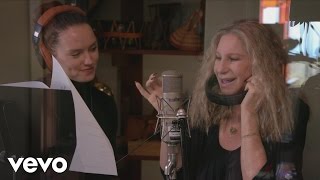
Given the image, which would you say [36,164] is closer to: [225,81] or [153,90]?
[153,90]

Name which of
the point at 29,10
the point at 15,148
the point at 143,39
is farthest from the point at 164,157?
the point at 29,10

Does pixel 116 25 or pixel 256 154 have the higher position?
pixel 116 25

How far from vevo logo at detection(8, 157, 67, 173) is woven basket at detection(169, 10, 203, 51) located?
1.71ft

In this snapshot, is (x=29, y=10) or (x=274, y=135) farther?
(x=29, y=10)

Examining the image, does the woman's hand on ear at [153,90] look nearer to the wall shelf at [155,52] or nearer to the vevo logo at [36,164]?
the wall shelf at [155,52]

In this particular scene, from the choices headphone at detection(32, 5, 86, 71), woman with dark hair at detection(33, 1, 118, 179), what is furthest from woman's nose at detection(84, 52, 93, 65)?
headphone at detection(32, 5, 86, 71)

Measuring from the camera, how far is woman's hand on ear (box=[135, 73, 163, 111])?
1111 millimetres

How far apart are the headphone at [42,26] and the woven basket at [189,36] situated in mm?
291

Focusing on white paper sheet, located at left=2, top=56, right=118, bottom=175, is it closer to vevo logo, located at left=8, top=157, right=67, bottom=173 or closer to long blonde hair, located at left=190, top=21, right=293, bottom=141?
vevo logo, located at left=8, top=157, right=67, bottom=173

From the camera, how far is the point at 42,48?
118cm

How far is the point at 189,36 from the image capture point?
1084mm

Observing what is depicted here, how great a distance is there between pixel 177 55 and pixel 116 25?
20cm

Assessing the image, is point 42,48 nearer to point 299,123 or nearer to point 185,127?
point 185,127

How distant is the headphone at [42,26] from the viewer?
3.81ft
